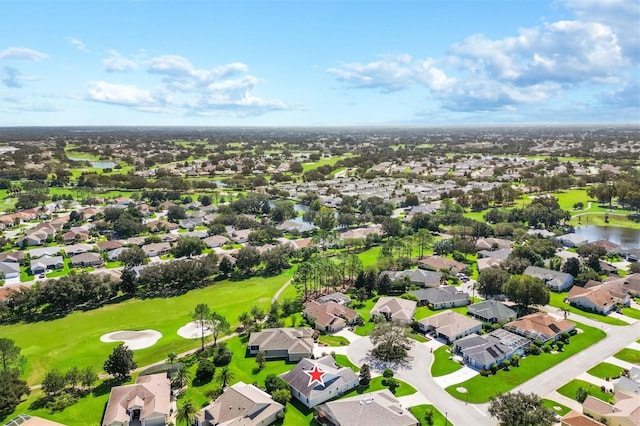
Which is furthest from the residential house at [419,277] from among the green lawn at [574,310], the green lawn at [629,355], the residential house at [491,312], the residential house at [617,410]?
the residential house at [617,410]

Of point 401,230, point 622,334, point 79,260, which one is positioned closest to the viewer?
point 622,334

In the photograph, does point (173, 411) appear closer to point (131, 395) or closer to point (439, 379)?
point (131, 395)

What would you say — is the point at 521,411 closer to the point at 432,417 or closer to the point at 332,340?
the point at 432,417

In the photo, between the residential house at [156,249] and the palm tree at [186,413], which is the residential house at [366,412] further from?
the residential house at [156,249]

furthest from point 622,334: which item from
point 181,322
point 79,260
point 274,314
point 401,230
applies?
point 79,260

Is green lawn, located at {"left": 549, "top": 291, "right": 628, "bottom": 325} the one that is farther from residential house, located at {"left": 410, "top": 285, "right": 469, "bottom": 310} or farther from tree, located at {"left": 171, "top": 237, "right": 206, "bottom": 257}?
tree, located at {"left": 171, "top": 237, "right": 206, "bottom": 257}

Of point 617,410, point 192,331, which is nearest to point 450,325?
point 617,410
